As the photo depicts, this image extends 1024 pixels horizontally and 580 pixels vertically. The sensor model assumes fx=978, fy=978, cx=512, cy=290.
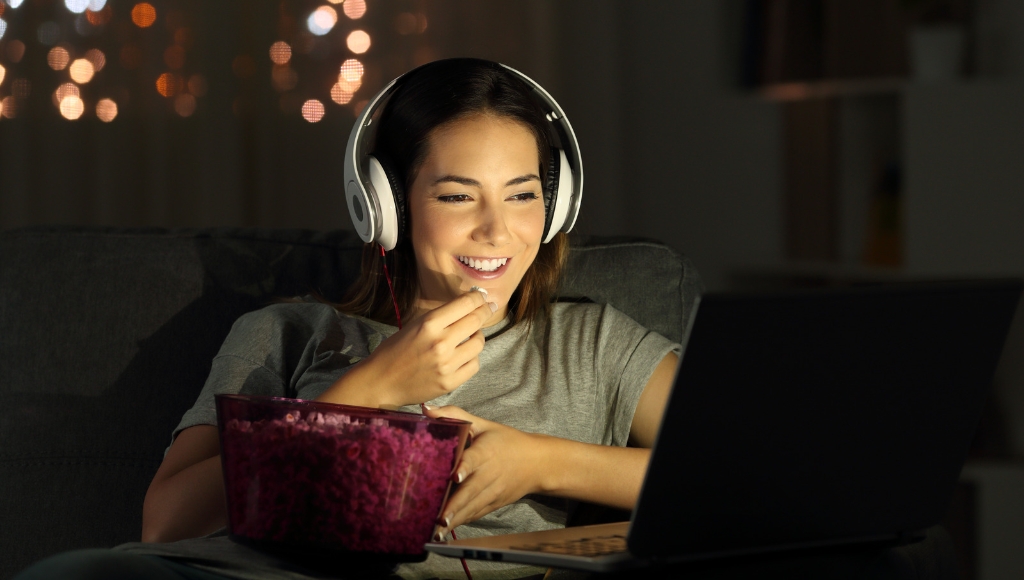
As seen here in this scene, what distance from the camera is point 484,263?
1.24 m

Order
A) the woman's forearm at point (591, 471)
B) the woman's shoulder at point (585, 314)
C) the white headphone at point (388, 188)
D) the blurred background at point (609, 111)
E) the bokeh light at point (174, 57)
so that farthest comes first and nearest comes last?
1. the bokeh light at point (174, 57)
2. the blurred background at point (609, 111)
3. the woman's shoulder at point (585, 314)
4. the white headphone at point (388, 188)
5. the woman's forearm at point (591, 471)

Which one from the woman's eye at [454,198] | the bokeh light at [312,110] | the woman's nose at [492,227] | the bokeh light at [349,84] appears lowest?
the woman's nose at [492,227]

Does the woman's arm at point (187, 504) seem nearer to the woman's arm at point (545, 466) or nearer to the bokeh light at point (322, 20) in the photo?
the woman's arm at point (545, 466)

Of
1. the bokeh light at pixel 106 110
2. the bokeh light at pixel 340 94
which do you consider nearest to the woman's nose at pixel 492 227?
the bokeh light at pixel 340 94

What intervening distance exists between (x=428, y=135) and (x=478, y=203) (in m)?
0.12

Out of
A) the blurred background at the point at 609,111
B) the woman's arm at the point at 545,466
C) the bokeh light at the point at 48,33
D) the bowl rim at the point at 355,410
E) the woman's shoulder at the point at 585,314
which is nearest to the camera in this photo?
the bowl rim at the point at 355,410

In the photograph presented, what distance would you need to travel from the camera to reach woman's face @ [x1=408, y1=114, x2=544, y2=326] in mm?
1228

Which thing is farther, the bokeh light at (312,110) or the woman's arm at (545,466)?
the bokeh light at (312,110)

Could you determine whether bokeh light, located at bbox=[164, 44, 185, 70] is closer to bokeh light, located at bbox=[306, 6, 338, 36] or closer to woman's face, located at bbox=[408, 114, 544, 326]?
bokeh light, located at bbox=[306, 6, 338, 36]

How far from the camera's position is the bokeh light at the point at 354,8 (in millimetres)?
3105

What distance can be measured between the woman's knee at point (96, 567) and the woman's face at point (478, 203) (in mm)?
539

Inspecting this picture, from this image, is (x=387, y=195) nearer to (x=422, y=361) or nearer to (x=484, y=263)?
(x=484, y=263)

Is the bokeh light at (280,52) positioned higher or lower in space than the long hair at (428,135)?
higher

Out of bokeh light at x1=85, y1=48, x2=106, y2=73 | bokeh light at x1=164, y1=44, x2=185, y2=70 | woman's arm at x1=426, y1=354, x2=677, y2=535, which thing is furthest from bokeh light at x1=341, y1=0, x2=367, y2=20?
woman's arm at x1=426, y1=354, x2=677, y2=535
